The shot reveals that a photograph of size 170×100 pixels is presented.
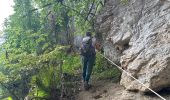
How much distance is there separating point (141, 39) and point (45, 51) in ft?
16.8

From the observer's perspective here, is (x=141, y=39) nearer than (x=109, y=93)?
Yes

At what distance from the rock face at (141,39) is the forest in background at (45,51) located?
1.95 metres

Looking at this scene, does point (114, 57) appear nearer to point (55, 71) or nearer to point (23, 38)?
point (55, 71)

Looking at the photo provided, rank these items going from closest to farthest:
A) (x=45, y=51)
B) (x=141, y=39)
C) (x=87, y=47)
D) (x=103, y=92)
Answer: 1. (x=141, y=39)
2. (x=103, y=92)
3. (x=87, y=47)
4. (x=45, y=51)

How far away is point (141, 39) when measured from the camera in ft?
30.9

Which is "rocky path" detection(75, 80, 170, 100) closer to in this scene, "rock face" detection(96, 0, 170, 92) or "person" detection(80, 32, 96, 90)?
"rock face" detection(96, 0, 170, 92)

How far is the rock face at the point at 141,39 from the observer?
8023 mm

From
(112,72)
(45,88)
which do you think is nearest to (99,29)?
(112,72)

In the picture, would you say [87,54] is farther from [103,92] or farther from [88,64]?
[103,92]

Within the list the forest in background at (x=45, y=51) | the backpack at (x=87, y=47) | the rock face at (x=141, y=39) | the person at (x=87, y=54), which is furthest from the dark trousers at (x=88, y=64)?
the rock face at (x=141, y=39)

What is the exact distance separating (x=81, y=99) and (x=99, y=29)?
406 cm

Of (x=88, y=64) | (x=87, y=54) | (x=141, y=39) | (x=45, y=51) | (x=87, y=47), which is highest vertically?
(x=45, y=51)

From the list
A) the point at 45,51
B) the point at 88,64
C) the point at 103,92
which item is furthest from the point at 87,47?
the point at 45,51

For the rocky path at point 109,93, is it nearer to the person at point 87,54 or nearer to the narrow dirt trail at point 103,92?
the narrow dirt trail at point 103,92
